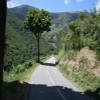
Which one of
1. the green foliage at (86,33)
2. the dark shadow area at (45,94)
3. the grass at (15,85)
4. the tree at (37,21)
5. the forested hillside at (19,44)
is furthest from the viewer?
the forested hillside at (19,44)

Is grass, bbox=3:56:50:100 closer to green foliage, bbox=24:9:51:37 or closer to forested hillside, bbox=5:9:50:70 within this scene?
green foliage, bbox=24:9:51:37

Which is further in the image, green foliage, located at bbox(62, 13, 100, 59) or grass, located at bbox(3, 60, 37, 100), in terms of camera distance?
green foliage, located at bbox(62, 13, 100, 59)

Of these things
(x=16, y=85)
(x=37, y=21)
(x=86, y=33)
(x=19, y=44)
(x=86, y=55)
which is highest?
(x=37, y=21)

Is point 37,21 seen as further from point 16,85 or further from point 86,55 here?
point 16,85

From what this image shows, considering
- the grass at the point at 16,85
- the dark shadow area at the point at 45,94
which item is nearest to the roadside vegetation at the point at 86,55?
the dark shadow area at the point at 45,94

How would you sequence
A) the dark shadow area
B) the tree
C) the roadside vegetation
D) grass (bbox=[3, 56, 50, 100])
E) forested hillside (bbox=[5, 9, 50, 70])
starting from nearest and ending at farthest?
1. grass (bbox=[3, 56, 50, 100])
2. the dark shadow area
3. the roadside vegetation
4. the tree
5. forested hillside (bbox=[5, 9, 50, 70])

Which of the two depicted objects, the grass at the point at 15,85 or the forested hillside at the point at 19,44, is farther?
the forested hillside at the point at 19,44

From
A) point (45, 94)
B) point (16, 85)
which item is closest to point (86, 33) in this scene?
point (45, 94)

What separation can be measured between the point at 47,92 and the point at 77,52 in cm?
2365

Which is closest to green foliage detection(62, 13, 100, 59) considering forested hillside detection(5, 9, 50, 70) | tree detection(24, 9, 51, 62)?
tree detection(24, 9, 51, 62)

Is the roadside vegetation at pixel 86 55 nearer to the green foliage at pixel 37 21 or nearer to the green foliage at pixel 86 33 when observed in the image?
the green foliage at pixel 86 33

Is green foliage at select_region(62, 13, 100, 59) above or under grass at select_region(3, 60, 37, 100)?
above

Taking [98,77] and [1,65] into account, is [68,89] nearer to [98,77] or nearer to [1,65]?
[98,77]

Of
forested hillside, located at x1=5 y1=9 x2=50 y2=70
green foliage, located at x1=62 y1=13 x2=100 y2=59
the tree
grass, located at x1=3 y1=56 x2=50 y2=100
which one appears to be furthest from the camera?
forested hillside, located at x1=5 y1=9 x2=50 y2=70
